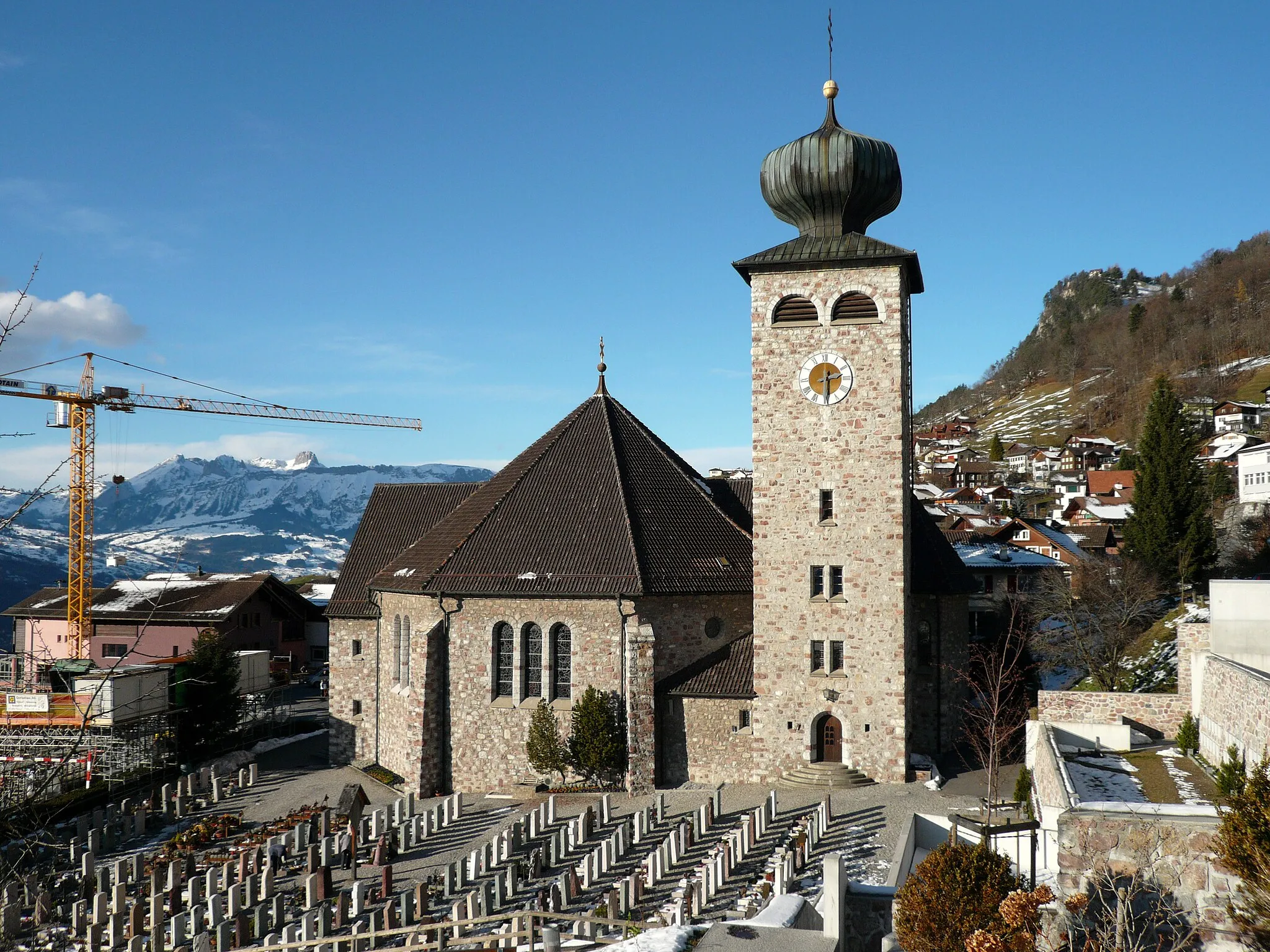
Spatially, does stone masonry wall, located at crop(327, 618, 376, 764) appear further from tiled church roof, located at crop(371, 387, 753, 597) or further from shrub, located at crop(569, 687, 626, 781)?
shrub, located at crop(569, 687, 626, 781)

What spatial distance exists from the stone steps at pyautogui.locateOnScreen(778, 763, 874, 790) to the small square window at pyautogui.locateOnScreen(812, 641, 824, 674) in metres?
2.70

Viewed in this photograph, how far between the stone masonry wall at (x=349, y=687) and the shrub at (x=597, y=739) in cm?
1029

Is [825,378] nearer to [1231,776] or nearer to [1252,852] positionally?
[1231,776]

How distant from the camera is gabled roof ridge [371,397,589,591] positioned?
31.4 m

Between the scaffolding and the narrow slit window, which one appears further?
the scaffolding

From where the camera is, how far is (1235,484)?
76.1 m

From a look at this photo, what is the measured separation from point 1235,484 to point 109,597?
7839 cm

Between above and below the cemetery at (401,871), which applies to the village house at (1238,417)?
above

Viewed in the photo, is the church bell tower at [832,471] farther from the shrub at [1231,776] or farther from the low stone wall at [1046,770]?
the shrub at [1231,776]

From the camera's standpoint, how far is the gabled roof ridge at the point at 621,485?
29391mm

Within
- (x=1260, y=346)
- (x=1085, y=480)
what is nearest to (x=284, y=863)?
(x=1085, y=480)

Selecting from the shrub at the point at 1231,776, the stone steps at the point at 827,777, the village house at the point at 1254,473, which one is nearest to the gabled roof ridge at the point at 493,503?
the stone steps at the point at 827,777

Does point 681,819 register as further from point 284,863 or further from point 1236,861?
point 1236,861

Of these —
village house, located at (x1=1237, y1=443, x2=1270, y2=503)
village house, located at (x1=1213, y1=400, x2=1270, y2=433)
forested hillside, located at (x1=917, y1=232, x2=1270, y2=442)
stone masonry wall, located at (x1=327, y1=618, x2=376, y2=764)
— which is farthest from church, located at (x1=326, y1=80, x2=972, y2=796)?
forested hillside, located at (x1=917, y1=232, x2=1270, y2=442)
